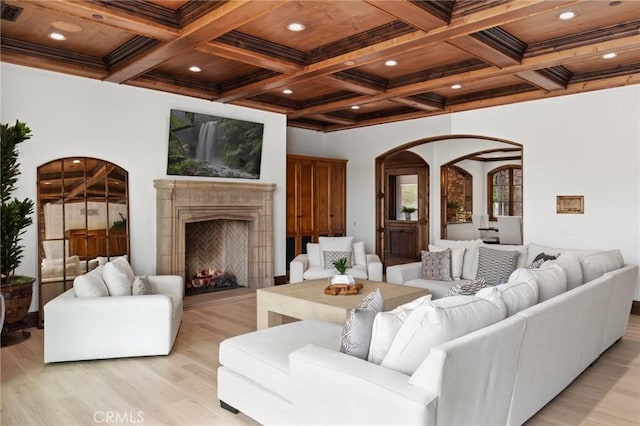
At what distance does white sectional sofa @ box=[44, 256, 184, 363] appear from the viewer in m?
3.82

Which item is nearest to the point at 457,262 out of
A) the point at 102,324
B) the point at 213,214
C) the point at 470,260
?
the point at 470,260

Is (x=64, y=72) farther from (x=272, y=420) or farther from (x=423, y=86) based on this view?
(x=272, y=420)

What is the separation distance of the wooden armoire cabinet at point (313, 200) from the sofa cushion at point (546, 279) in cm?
516

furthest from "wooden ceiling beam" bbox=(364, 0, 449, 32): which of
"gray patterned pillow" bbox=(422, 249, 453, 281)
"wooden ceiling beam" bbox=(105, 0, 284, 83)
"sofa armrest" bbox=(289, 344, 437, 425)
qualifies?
"gray patterned pillow" bbox=(422, 249, 453, 281)

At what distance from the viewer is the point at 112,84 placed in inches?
223

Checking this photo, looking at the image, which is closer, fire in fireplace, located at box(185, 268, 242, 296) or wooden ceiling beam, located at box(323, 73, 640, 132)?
wooden ceiling beam, located at box(323, 73, 640, 132)

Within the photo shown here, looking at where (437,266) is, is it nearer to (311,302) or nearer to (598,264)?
(598,264)

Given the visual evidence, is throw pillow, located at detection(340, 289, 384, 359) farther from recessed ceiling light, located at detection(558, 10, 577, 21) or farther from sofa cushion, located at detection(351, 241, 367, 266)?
sofa cushion, located at detection(351, 241, 367, 266)

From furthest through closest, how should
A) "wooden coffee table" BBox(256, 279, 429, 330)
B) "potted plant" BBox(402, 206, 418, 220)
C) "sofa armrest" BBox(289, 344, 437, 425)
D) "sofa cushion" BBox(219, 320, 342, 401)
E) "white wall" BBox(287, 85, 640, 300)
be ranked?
"potted plant" BBox(402, 206, 418, 220)
"white wall" BBox(287, 85, 640, 300)
"wooden coffee table" BBox(256, 279, 429, 330)
"sofa cushion" BBox(219, 320, 342, 401)
"sofa armrest" BBox(289, 344, 437, 425)

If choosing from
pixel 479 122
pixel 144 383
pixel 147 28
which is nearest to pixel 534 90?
pixel 479 122

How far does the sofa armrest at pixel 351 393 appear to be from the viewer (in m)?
1.85

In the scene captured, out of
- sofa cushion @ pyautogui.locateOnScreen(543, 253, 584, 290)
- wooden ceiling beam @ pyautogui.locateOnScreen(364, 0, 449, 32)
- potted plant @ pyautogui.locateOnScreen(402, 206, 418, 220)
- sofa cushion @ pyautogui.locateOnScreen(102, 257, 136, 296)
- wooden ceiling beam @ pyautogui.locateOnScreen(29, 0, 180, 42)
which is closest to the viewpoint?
wooden ceiling beam @ pyautogui.locateOnScreen(364, 0, 449, 32)

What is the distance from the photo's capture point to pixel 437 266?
5.60 meters

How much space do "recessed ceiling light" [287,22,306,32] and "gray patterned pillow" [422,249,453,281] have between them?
→ 311cm
